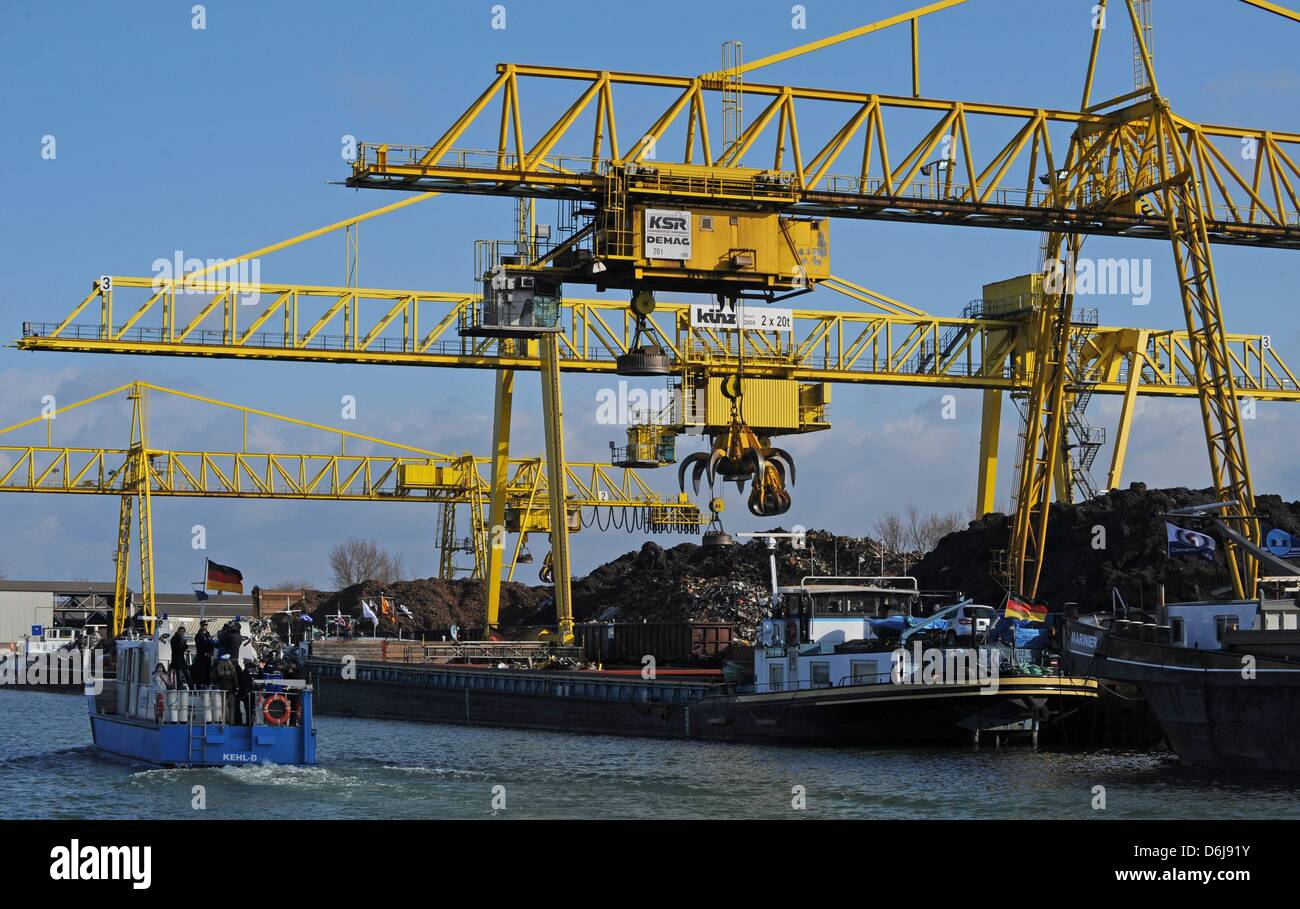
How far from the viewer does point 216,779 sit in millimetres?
29359

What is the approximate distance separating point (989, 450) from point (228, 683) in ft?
162

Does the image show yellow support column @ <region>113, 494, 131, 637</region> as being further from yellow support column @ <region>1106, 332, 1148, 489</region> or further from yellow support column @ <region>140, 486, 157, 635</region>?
yellow support column @ <region>1106, 332, 1148, 489</region>

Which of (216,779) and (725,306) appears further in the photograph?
(725,306)

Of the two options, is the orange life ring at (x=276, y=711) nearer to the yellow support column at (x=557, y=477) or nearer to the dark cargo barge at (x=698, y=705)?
the dark cargo barge at (x=698, y=705)

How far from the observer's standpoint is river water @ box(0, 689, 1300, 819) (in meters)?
27.2

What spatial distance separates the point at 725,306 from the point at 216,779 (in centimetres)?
2027

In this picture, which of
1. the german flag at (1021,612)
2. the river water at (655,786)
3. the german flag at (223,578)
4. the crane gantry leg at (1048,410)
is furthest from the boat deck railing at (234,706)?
the crane gantry leg at (1048,410)

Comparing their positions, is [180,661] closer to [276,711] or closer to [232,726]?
[232,726]

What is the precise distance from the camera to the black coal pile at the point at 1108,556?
54.5 metres

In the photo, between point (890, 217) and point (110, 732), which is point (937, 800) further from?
point (890, 217)

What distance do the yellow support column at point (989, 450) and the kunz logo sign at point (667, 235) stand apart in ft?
114

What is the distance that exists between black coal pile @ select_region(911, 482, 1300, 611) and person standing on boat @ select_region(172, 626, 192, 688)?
1142 inches

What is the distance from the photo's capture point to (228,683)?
30.5 metres
